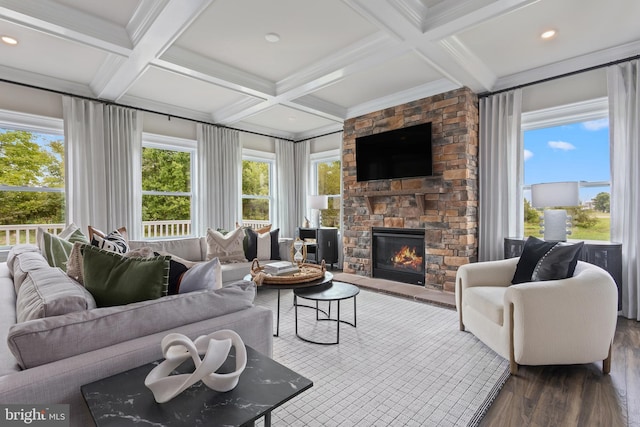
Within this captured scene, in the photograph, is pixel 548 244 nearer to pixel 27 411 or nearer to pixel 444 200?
pixel 444 200

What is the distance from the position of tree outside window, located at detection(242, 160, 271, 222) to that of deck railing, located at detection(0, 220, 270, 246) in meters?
0.15

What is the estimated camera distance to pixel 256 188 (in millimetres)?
6211

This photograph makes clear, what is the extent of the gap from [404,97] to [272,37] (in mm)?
2077

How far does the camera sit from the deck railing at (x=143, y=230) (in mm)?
3838

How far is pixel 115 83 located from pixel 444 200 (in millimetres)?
4142

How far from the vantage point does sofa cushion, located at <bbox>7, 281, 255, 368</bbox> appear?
101 cm

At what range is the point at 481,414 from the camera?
1.71 meters

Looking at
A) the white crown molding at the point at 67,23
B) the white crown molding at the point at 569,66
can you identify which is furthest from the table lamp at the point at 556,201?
the white crown molding at the point at 67,23

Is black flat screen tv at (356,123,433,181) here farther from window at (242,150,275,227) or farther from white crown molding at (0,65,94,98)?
white crown molding at (0,65,94,98)

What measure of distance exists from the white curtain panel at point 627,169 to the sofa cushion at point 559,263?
1410 mm

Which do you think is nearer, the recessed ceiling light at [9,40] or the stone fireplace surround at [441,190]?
the recessed ceiling light at [9,40]

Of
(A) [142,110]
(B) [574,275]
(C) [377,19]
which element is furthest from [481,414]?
(A) [142,110]

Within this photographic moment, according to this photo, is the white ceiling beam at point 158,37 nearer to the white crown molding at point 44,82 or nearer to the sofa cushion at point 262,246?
the white crown molding at point 44,82

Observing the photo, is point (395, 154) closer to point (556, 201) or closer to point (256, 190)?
point (556, 201)
